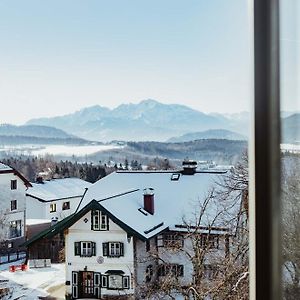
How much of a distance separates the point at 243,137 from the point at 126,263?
1.80ft

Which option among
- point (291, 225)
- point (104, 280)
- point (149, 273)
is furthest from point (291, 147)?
point (104, 280)

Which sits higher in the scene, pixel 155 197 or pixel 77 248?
pixel 155 197

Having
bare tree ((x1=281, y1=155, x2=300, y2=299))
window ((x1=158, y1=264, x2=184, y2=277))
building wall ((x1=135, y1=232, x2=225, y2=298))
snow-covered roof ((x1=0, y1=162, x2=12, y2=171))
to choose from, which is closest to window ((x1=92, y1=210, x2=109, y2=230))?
building wall ((x1=135, y1=232, x2=225, y2=298))

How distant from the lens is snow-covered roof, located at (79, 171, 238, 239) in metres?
1.46

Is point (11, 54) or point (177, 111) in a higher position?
point (11, 54)

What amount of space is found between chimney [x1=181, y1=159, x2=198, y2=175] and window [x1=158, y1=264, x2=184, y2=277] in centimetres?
30

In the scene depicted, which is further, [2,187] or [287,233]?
[2,187]

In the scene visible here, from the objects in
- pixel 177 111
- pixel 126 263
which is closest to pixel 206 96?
pixel 177 111

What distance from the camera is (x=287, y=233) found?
46.7 inches

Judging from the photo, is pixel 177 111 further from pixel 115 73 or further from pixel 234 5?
pixel 234 5

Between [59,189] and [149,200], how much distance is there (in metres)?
0.30

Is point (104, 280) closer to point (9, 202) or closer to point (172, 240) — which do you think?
point (172, 240)

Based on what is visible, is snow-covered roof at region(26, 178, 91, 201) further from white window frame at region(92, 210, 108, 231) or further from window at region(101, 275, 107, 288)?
window at region(101, 275, 107, 288)

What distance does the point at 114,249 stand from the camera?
1.47 m
